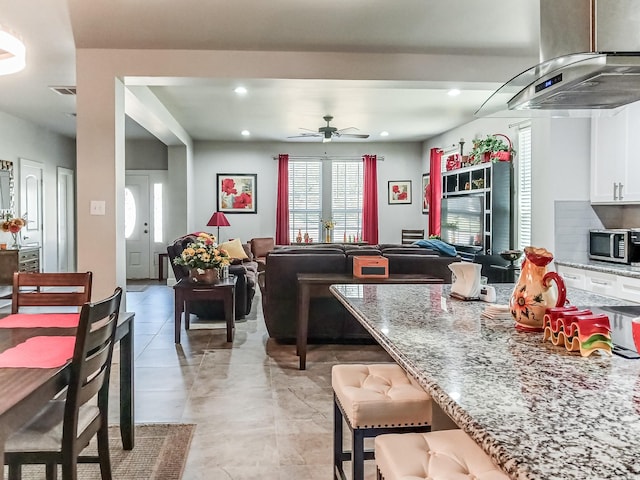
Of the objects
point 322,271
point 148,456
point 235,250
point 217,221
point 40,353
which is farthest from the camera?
point 217,221

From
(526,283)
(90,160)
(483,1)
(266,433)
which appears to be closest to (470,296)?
(526,283)

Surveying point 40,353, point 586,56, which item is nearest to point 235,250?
point 40,353

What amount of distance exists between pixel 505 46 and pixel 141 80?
303cm

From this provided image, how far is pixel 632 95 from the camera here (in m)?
2.06

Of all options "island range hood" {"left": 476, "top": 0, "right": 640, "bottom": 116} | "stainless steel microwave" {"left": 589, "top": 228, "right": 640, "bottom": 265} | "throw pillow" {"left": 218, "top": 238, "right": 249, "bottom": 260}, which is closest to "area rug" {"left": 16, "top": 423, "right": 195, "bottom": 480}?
"island range hood" {"left": 476, "top": 0, "right": 640, "bottom": 116}

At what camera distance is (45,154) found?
852cm

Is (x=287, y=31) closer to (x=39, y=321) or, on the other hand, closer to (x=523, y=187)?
(x=39, y=321)

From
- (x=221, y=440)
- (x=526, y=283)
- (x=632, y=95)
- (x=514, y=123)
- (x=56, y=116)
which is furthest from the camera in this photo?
(x=56, y=116)

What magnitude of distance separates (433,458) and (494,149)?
591 centimetres

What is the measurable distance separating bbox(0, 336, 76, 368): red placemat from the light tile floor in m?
0.90

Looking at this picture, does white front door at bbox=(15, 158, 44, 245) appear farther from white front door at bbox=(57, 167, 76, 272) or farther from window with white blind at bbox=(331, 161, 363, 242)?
window with white blind at bbox=(331, 161, 363, 242)

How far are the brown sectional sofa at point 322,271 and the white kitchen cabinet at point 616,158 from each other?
4.41 ft

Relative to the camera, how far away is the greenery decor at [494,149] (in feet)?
21.1

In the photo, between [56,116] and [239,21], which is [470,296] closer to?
[239,21]
